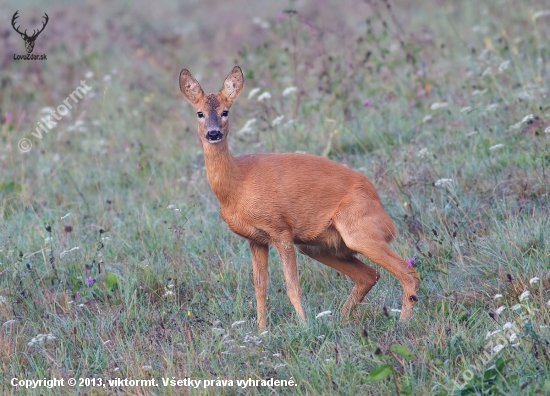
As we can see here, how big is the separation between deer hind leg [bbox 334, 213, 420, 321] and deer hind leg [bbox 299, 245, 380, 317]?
0.30 m

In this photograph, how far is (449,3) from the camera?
1317 cm

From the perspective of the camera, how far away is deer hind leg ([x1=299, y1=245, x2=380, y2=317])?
19.7 feet

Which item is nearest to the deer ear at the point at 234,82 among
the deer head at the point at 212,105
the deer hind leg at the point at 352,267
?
the deer head at the point at 212,105

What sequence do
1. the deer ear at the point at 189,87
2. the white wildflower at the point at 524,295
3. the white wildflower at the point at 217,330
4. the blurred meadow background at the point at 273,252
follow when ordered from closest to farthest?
the white wildflower at the point at 524,295
the blurred meadow background at the point at 273,252
the white wildflower at the point at 217,330
the deer ear at the point at 189,87

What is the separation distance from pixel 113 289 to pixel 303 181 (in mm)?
1727

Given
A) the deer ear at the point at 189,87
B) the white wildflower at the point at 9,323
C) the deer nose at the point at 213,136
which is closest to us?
the white wildflower at the point at 9,323

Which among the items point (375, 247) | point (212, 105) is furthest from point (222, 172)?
point (375, 247)

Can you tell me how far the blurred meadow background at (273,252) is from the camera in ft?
16.2

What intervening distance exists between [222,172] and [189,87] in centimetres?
81

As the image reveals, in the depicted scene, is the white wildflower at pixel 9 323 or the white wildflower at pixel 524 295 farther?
the white wildflower at pixel 9 323

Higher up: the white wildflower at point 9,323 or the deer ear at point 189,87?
the deer ear at point 189,87

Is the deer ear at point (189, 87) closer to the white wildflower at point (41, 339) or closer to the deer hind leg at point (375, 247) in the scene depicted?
the deer hind leg at point (375, 247)

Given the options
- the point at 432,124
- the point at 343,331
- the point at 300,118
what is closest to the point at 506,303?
the point at 343,331

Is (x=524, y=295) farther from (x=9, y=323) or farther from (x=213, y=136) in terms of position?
(x=9, y=323)
